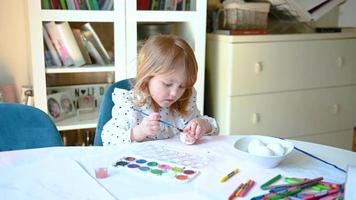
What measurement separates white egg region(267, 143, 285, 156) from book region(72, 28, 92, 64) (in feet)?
3.95

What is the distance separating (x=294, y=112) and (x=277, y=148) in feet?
4.11

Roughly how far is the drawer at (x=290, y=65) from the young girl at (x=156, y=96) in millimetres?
704

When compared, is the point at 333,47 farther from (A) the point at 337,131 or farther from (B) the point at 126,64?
(B) the point at 126,64

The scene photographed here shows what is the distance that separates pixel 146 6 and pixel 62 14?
0.40 metres

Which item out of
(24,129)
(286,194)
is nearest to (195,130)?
(286,194)

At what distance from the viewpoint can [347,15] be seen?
2.56m

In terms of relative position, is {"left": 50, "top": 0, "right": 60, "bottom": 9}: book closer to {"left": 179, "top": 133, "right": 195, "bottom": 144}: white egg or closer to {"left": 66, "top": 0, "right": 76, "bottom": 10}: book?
{"left": 66, "top": 0, "right": 76, "bottom": 10}: book

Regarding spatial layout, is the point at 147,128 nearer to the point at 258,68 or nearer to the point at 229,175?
the point at 229,175

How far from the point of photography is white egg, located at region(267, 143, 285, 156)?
3.26 feet

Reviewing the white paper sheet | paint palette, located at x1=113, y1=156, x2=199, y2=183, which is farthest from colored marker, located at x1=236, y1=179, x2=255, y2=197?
the white paper sheet

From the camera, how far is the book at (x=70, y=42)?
1849 mm

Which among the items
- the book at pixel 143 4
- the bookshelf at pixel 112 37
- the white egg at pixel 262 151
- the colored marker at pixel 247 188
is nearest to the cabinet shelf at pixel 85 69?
the bookshelf at pixel 112 37

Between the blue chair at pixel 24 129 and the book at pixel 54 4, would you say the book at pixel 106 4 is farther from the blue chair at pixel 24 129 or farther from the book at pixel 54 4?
the blue chair at pixel 24 129

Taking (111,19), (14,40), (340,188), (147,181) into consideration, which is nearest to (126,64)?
(111,19)
